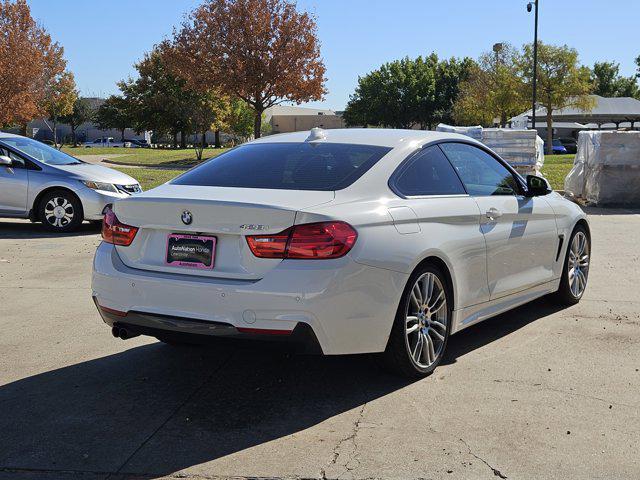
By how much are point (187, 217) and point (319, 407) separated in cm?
131

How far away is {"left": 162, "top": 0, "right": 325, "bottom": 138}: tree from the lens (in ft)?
130

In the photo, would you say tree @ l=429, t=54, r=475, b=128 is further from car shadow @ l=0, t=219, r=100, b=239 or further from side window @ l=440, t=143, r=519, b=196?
side window @ l=440, t=143, r=519, b=196

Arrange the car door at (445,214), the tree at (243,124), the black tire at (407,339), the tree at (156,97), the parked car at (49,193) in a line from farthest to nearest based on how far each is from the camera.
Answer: the tree at (243,124) → the tree at (156,97) → the parked car at (49,193) → the car door at (445,214) → the black tire at (407,339)

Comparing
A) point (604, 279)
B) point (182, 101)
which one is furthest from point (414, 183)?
point (182, 101)

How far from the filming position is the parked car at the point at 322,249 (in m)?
4.23

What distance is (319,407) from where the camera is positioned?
4.49 meters

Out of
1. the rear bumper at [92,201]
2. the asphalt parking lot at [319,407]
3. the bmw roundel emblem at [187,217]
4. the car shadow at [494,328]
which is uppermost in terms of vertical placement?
the bmw roundel emblem at [187,217]

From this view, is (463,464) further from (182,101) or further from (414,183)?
(182,101)

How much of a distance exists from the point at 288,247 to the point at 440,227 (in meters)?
1.24

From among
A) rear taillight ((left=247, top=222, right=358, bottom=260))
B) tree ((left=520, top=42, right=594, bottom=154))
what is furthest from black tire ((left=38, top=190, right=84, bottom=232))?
tree ((left=520, top=42, right=594, bottom=154))

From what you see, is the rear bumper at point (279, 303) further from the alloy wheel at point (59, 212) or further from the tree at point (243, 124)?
the tree at point (243, 124)

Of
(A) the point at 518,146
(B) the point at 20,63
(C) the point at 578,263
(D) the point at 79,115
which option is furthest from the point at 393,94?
(C) the point at 578,263

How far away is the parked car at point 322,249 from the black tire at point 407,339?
10mm

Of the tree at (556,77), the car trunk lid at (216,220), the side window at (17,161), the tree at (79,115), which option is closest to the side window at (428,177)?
the car trunk lid at (216,220)
